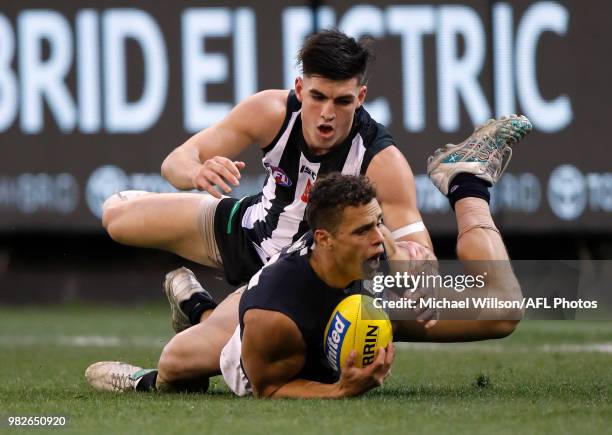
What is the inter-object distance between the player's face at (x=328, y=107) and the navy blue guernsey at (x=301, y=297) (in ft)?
2.60

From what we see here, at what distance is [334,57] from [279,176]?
889mm

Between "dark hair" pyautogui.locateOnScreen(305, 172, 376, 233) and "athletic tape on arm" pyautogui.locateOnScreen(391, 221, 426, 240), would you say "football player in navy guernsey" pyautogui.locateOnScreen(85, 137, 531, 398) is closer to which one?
"dark hair" pyautogui.locateOnScreen(305, 172, 376, 233)

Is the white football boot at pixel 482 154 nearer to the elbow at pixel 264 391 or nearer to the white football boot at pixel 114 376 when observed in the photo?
the elbow at pixel 264 391

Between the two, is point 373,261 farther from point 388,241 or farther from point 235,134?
point 235,134

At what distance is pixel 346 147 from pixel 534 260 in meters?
5.63

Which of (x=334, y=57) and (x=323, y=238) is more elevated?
(x=334, y=57)

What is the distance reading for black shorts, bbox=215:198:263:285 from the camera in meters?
7.34

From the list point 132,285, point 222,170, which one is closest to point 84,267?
point 132,285

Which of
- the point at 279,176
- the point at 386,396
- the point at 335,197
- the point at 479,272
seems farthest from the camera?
the point at 279,176

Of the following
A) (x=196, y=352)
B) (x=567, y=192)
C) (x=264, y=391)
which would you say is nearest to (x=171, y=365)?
(x=196, y=352)

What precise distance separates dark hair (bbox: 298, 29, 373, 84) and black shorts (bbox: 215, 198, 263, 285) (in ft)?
4.04

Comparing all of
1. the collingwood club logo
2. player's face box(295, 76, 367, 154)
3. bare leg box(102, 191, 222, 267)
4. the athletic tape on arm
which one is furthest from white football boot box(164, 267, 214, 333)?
the collingwood club logo

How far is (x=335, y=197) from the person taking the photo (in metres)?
5.80

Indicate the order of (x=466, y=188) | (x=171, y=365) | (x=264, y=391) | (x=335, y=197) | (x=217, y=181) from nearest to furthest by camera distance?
(x=335, y=197)
(x=217, y=181)
(x=264, y=391)
(x=171, y=365)
(x=466, y=188)
